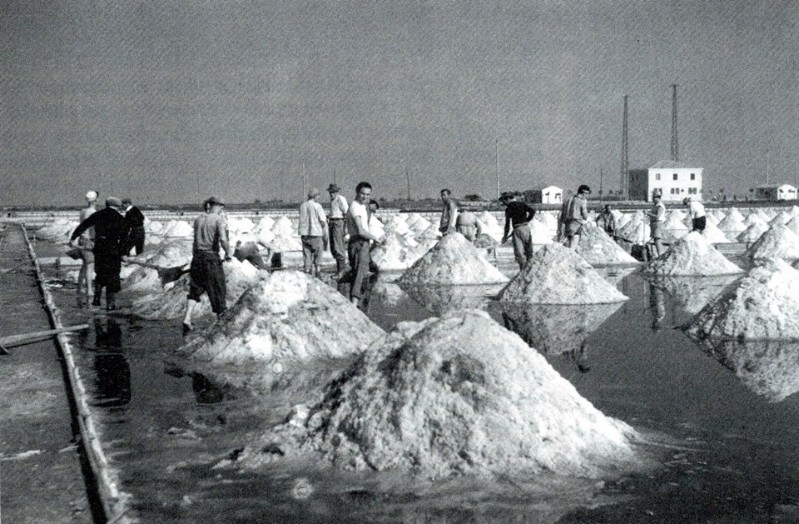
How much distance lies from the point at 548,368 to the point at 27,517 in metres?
3.00

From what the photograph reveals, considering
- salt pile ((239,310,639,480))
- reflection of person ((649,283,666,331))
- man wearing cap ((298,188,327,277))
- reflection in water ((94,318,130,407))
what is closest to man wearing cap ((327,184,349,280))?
man wearing cap ((298,188,327,277))

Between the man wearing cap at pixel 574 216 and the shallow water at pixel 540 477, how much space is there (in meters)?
5.34

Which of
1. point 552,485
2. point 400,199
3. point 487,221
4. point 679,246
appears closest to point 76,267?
→ point 679,246

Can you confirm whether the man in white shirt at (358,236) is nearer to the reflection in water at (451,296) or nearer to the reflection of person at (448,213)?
the reflection in water at (451,296)

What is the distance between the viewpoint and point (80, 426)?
5.44 m

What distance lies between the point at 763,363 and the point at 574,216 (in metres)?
7.45

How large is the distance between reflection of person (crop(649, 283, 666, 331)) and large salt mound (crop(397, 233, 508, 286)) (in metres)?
2.73

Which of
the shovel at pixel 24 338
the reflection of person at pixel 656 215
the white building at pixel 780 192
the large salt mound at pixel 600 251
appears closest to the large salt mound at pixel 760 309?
the shovel at pixel 24 338

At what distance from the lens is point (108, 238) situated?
1066 cm

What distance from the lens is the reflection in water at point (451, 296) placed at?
40.8ft

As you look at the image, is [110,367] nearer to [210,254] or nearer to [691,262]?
[210,254]

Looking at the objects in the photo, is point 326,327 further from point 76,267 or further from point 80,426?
point 76,267

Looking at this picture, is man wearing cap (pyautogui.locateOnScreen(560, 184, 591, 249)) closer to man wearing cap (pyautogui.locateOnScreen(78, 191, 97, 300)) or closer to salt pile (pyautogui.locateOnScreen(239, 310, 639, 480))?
man wearing cap (pyautogui.locateOnScreen(78, 191, 97, 300))

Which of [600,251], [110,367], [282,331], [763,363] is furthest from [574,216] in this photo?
[110,367]
